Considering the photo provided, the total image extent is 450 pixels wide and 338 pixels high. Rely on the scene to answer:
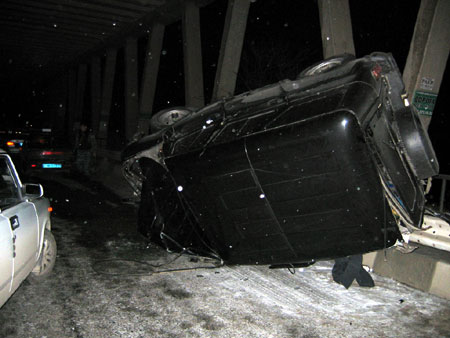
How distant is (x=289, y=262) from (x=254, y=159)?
1201 millimetres


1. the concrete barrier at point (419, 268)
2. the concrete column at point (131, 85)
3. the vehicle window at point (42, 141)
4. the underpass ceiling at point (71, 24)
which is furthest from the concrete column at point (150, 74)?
the concrete barrier at point (419, 268)

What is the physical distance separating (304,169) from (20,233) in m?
2.60

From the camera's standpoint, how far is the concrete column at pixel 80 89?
3503 centimetres

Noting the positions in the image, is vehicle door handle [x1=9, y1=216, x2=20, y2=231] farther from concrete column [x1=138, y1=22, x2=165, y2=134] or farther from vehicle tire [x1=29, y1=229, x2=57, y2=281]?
concrete column [x1=138, y1=22, x2=165, y2=134]

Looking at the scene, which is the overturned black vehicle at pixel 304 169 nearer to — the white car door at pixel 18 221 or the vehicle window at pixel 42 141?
the white car door at pixel 18 221

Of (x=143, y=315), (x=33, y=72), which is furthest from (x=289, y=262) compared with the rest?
(x=33, y=72)

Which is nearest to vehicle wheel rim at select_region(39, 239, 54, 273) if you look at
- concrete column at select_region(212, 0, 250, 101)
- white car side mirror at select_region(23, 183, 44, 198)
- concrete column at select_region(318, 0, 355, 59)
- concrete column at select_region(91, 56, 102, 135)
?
white car side mirror at select_region(23, 183, 44, 198)

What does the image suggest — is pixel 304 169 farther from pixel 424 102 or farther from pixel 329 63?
pixel 424 102

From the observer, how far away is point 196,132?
4.50m

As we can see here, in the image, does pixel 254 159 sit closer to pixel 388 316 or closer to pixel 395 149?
pixel 395 149

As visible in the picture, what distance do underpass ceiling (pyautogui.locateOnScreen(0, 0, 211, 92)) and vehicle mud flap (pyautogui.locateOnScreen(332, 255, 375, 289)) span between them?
1416 centimetres

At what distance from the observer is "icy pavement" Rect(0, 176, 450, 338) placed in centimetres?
341

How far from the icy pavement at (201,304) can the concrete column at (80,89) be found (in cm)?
3300

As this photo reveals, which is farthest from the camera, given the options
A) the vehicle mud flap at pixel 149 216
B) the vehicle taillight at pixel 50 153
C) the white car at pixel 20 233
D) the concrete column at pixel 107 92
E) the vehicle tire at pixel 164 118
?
the concrete column at pixel 107 92
